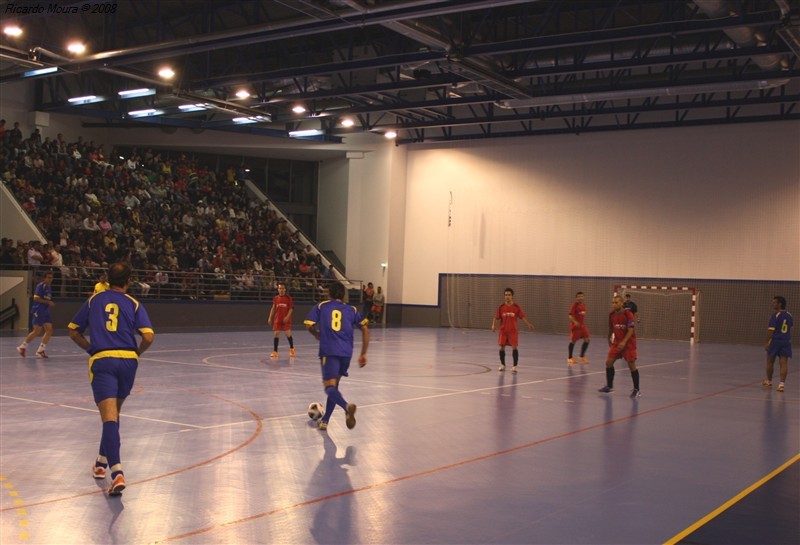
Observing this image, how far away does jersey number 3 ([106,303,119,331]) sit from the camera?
7324mm

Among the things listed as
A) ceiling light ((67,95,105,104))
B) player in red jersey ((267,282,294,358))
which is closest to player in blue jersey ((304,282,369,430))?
player in red jersey ((267,282,294,358))

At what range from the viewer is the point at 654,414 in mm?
13281

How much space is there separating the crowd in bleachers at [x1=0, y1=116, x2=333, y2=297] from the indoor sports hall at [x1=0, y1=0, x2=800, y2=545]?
6.8 inches

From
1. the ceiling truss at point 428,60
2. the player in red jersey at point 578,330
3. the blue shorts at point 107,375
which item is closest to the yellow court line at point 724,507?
the blue shorts at point 107,375

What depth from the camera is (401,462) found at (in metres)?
8.96

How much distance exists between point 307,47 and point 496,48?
9.50 m

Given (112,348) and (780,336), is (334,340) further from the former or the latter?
(780,336)

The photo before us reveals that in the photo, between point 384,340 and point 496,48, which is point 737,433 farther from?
point 384,340

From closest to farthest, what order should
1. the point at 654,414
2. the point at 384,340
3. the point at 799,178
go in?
the point at 654,414 → the point at 384,340 → the point at 799,178

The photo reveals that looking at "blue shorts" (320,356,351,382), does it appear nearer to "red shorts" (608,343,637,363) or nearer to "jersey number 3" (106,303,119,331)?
"jersey number 3" (106,303,119,331)

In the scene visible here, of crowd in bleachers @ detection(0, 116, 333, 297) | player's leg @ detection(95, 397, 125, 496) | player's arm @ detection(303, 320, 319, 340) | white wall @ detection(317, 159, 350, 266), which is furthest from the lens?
white wall @ detection(317, 159, 350, 266)

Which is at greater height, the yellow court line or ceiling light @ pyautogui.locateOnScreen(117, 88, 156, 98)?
ceiling light @ pyautogui.locateOnScreen(117, 88, 156, 98)

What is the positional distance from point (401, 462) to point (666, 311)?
2923 cm

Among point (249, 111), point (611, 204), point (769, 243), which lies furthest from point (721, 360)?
point (249, 111)
